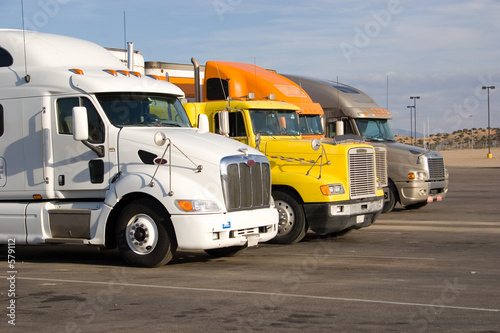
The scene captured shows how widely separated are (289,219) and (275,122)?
2.55 meters

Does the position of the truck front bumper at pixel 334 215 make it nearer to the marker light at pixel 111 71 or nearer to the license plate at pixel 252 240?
the license plate at pixel 252 240

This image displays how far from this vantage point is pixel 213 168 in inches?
436

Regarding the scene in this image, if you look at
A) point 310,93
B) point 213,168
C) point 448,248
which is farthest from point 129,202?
point 310,93

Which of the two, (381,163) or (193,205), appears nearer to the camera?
(193,205)

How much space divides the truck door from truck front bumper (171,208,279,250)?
1.63 metres

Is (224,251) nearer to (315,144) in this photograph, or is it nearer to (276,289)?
(315,144)

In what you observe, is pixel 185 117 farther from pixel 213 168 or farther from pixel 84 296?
pixel 84 296

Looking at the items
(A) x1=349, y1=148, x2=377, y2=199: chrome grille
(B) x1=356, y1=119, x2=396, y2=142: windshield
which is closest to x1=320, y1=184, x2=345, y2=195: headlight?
(A) x1=349, y1=148, x2=377, y2=199: chrome grille

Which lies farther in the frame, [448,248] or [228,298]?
[448,248]

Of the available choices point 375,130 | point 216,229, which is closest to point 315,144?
point 216,229

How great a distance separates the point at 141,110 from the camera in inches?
477

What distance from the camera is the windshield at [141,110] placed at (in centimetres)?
1184

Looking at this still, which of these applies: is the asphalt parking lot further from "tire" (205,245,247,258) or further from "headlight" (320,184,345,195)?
"headlight" (320,184,345,195)

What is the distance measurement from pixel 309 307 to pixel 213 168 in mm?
3475
